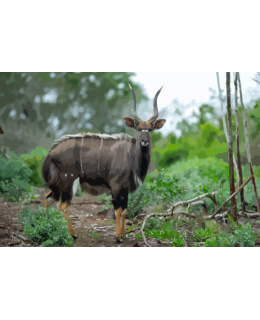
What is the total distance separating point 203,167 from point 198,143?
1.22ft

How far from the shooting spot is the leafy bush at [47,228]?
4.12 m

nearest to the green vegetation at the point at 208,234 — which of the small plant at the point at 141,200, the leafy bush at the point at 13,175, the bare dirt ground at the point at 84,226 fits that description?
the bare dirt ground at the point at 84,226

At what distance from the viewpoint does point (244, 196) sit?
452 centimetres

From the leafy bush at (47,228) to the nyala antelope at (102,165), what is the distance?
0.55ft

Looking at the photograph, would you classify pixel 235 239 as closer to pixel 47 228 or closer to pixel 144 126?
pixel 144 126

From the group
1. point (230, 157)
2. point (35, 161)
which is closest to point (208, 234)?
point (230, 157)

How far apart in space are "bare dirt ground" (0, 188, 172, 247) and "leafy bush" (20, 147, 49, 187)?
15cm

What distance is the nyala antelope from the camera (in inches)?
173

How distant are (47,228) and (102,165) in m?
1.11

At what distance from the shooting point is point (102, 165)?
14.7 ft

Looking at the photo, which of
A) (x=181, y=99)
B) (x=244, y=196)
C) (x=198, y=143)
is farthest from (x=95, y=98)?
(x=244, y=196)

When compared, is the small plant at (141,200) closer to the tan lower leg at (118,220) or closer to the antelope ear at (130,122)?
the tan lower leg at (118,220)

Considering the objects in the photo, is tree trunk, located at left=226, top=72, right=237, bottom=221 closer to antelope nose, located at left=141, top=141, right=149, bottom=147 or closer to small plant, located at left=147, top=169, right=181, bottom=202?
small plant, located at left=147, top=169, right=181, bottom=202

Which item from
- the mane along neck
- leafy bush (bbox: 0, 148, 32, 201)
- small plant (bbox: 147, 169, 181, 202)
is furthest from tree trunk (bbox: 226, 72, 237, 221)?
leafy bush (bbox: 0, 148, 32, 201)
